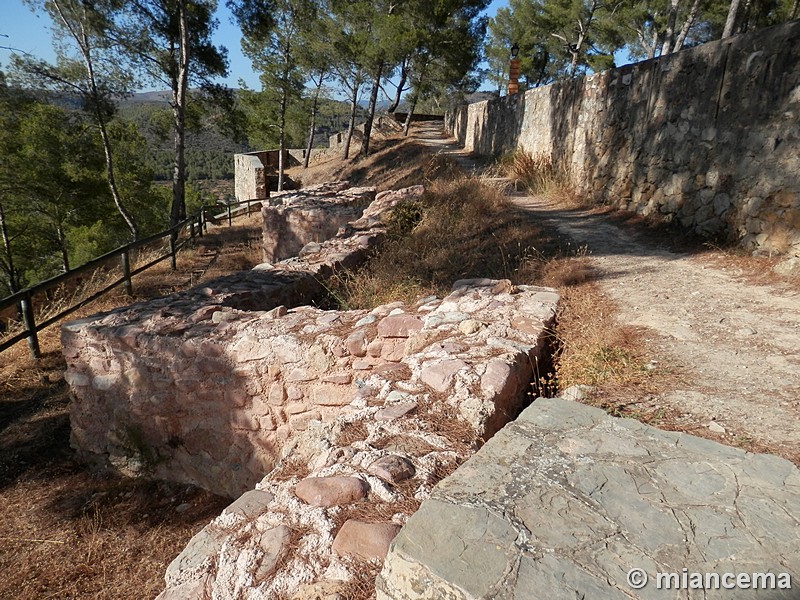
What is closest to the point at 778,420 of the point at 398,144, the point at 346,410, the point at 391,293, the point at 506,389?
the point at 506,389

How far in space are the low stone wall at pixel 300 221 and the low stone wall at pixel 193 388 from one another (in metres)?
4.10

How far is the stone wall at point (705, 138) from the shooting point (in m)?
4.39

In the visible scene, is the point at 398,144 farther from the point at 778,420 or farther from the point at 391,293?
the point at 778,420

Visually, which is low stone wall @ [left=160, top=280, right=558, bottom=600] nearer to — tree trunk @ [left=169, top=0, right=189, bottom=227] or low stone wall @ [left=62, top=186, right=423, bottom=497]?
low stone wall @ [left=62, top=186, right=423, bottom=497]

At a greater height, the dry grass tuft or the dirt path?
the dry grass tuft

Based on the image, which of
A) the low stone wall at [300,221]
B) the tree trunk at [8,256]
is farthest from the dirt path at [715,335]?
the tree trunk at [8,256]

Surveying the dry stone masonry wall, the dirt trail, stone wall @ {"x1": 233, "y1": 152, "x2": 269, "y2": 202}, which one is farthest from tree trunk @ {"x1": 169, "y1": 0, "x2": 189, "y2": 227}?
the dirt trail

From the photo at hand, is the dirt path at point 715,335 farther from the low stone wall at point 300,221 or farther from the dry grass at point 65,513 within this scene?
the low stone wall at point 300,221

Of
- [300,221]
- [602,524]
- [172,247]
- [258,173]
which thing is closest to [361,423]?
[602,524]

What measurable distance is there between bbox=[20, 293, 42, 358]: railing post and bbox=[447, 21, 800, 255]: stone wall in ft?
23.4

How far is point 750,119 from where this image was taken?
15.6 feet

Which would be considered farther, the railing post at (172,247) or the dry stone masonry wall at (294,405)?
the railing post at (172,247)

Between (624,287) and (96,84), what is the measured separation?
1379 centimetres

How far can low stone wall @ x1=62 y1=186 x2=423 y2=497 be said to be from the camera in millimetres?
3238
